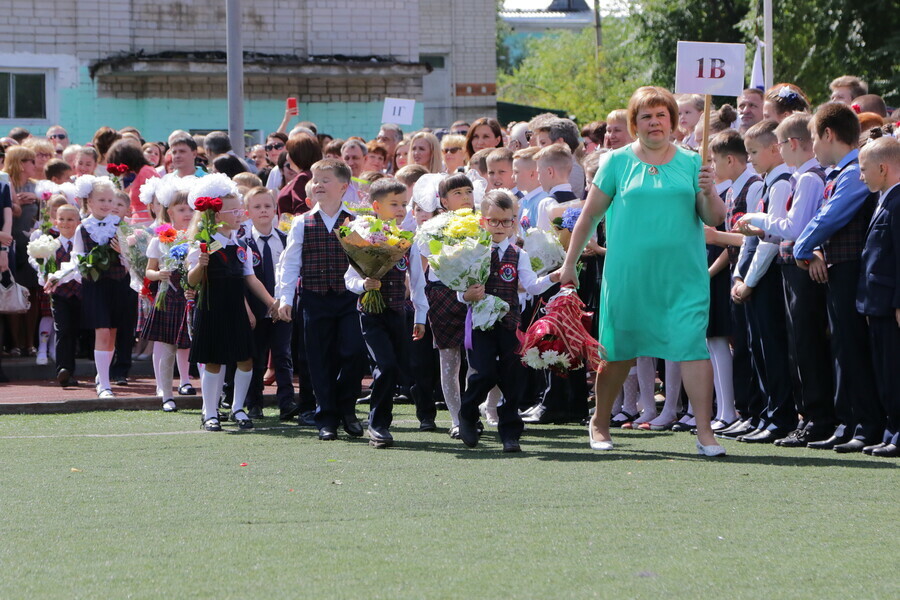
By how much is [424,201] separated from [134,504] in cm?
463

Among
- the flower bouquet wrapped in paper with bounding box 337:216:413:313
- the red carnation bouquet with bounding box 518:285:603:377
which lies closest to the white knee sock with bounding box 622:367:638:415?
the red carnation bouquet with bounding box 518:285:603:377

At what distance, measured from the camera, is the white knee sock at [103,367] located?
39.1 feet

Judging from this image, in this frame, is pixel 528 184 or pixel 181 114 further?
pixel 181 114

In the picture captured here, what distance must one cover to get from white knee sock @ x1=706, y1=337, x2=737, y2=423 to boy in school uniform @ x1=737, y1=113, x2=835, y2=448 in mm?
877

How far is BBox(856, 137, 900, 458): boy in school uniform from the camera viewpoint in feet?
26.4

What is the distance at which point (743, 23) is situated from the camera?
3027 cm

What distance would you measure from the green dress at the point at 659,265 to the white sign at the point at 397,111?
9.55m

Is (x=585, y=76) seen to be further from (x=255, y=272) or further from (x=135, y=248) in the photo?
(x=255, y=272)

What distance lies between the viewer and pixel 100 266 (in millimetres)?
12188

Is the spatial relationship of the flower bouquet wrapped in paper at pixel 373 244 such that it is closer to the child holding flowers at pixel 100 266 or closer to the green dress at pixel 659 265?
the green dress at pixel 659 265

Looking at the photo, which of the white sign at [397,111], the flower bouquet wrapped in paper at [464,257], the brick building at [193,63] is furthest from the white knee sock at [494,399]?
the brick building at [193,63]

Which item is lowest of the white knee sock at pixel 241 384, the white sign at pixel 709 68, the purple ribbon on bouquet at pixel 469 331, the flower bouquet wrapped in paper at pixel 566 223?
the white knee sock at pixel 241 384

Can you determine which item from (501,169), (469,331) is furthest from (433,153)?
(469,331)

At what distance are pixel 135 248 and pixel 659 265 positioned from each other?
17.7 feet
